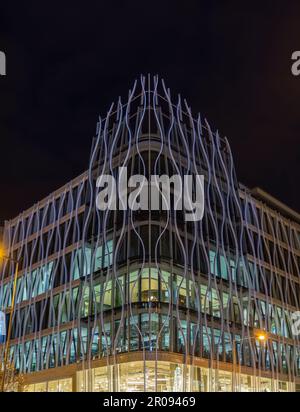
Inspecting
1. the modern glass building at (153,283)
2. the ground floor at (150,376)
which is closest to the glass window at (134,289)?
the modern glass building at (153,283)

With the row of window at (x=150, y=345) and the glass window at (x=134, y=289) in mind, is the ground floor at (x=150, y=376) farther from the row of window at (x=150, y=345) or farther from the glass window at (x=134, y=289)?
the glass window at (x=134, y=289)

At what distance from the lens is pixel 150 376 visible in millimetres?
41469

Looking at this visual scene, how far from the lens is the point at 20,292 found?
59.0 m

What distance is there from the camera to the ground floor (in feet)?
137

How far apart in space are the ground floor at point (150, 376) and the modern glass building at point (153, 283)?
0.10 metres

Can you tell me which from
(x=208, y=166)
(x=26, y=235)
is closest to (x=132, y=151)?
(x=208, y=166)

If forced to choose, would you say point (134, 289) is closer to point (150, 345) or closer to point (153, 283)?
point (153, 283)

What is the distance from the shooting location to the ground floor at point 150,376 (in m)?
41.6

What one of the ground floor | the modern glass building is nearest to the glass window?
the modern glass building

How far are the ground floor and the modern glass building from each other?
0.10 metres
